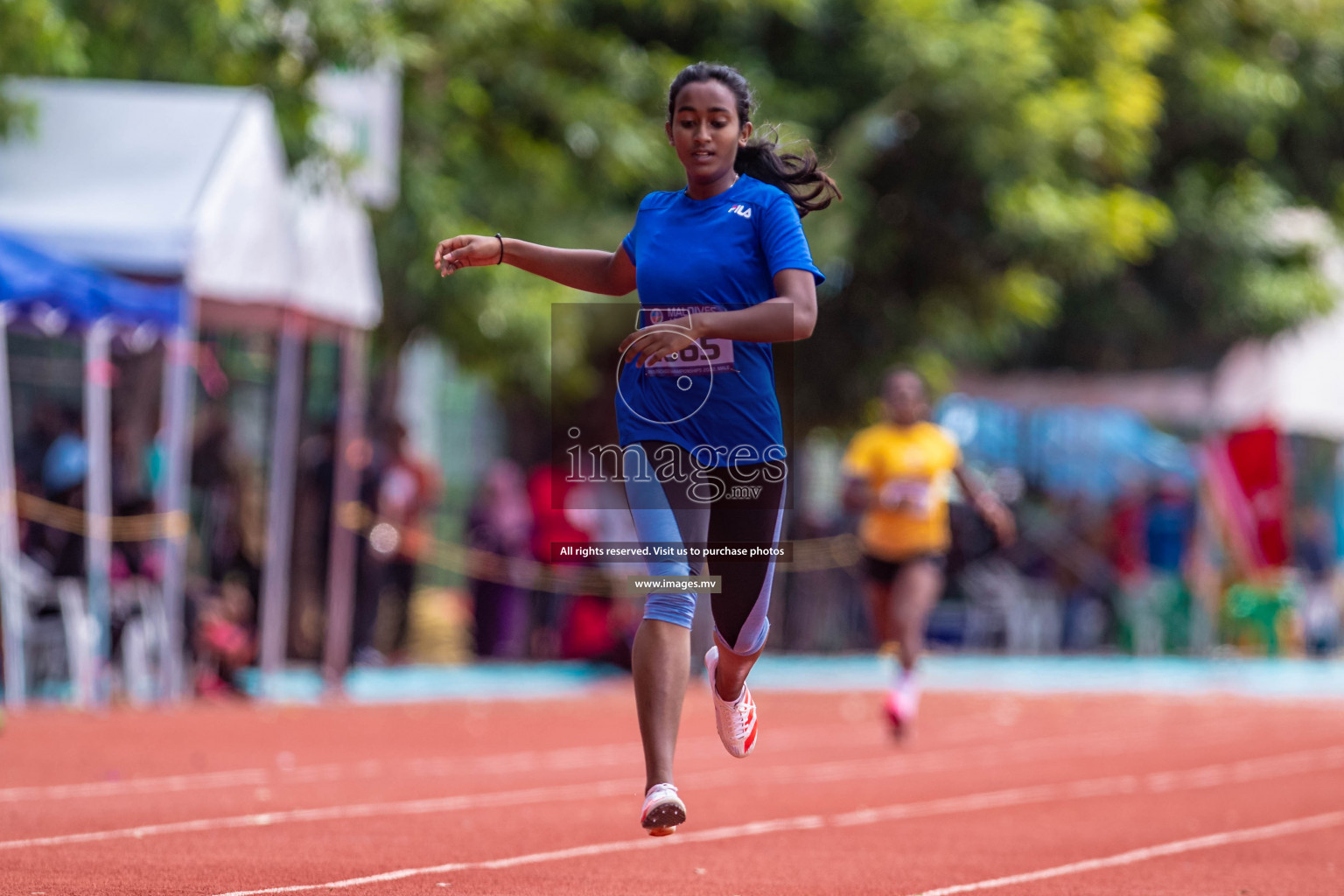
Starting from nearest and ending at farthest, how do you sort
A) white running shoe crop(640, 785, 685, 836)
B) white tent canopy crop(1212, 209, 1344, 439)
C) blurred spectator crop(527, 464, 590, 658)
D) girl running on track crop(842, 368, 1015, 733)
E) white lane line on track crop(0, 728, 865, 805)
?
white running shoe crop(640, 785, 685, 836) < white lane line on track crop(0, 728, 865, 805) < girl running on track crop(842, 368, 1015, 733) < blurred spectator crop(527, 464, 590, 658) < white tent canopy crop(1212, 209, 1344, 439)

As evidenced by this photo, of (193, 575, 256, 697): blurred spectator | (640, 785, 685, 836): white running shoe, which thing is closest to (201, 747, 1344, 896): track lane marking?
(640, 785, 685, 836): white running shoe

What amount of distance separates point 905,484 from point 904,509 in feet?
0.51

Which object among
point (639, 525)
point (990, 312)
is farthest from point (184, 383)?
point (990, 312)

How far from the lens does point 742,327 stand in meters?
5.48

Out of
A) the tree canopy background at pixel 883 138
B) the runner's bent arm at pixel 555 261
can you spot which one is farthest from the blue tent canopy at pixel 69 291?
the runner's bent arm at pixel 555 261

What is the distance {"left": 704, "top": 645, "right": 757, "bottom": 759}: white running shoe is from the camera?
622 centimetres

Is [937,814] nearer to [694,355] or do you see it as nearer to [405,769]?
[405,769]

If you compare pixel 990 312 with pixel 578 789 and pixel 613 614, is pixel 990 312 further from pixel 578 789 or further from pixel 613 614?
pixel 578 789

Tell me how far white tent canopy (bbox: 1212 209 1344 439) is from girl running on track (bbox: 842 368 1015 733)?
10955 millimetres

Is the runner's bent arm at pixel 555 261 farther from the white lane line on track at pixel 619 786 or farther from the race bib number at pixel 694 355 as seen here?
the white lane line on track at pixel 619 786

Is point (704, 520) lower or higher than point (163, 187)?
lower

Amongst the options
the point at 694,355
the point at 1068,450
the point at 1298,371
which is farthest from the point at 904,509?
the point at 1298,371

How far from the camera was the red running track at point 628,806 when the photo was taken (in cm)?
667

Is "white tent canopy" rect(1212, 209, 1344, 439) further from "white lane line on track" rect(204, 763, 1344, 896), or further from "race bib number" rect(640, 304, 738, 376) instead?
"race bib number" rect(640, 304, 738, 376)
